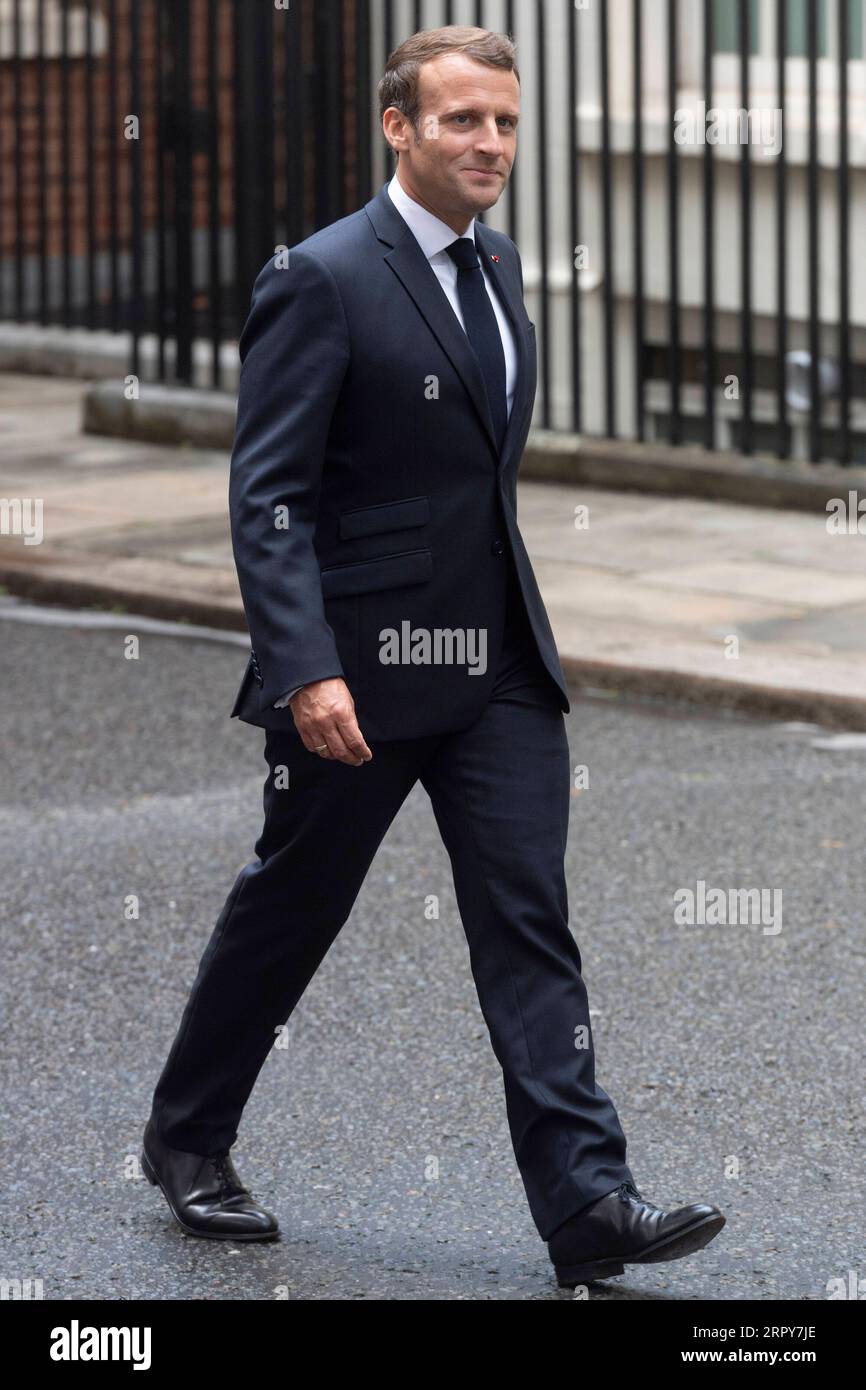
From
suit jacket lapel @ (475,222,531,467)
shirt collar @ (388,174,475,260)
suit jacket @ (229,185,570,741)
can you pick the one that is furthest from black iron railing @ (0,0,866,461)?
suit jacket @ (229,185,570,741)

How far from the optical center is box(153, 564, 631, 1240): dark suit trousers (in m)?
3.57

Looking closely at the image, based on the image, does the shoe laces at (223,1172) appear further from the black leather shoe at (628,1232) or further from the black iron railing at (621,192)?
the black iron railing at (621,192)

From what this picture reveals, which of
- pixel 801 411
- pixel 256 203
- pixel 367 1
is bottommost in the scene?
pixel 801 411

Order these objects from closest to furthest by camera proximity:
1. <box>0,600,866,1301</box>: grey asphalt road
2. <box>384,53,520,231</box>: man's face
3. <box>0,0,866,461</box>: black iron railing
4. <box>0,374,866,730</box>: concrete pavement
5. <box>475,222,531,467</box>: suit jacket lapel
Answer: <box>384,53,520,231</box>: man's face, <box>475,222,531,467</box>: suit jacket lapel, <box>0,600,866,1301</box>: grey asphalt road, <box>0,374,866,730</box>: concrete pavement, <box>0,0,866,461</box>: black iron railing

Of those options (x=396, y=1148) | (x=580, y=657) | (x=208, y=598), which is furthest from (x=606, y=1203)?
(x=208, y=598)

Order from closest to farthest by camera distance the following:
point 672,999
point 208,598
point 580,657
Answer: point 672,999 < point 580,657 < point 208,598

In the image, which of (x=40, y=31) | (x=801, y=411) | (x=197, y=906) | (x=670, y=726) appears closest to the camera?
(x=197, y=906)

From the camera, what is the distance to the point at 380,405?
3537 millimetres

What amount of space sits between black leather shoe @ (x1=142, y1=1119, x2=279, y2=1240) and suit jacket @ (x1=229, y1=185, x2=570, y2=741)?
747 millimetres

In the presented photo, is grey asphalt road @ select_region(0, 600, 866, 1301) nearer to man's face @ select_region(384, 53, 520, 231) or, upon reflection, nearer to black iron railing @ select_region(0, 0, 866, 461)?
man's face @ select_region(384, 53, 520, 231)

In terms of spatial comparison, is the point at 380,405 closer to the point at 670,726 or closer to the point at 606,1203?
the point at 606,1203

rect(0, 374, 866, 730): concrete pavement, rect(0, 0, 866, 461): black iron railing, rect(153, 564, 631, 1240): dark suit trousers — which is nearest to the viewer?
rect(153, 564, 631, 1240): dark suit trousers

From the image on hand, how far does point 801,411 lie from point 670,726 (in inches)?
177

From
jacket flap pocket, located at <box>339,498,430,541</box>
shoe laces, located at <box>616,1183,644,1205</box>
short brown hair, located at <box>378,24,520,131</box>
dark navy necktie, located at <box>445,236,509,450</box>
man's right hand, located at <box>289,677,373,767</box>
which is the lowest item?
shoe laces, located at <box>616,1183,644,1205</box>
